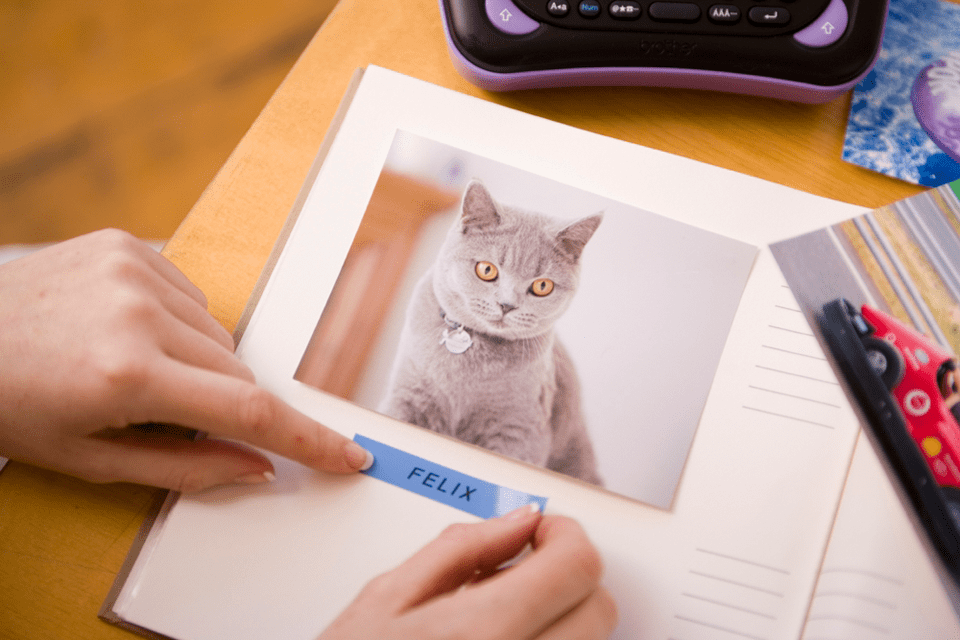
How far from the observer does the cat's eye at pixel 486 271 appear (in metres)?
0.45

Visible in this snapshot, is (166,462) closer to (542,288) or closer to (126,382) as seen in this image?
(126,382)

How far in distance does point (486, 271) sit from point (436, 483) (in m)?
0.17

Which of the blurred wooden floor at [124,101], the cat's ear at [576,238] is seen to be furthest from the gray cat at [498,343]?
the blurred wooden floor at [124,101]

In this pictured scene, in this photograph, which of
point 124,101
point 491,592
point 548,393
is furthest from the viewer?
point 124,101

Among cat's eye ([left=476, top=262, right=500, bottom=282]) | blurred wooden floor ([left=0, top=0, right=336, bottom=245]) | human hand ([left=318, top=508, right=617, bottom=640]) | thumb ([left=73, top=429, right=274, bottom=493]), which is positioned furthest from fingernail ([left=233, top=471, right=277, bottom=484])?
blurred wooden floor ([left=0, top=0, right=336, bottom=245])

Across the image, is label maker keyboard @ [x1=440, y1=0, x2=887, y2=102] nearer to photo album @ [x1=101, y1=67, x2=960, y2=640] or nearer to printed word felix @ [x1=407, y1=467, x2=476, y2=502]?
photo album @ [x1=101, y1=67, x2=960, y2=640]

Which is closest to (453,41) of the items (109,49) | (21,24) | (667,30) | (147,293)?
(667,30)

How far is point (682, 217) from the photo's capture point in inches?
17.8

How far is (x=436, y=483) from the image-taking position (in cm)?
41

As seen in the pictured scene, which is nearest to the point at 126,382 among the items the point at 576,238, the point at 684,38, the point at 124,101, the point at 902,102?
the point at 576,238

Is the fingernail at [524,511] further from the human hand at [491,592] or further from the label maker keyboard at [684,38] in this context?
the label maker keyboard at [684,38]

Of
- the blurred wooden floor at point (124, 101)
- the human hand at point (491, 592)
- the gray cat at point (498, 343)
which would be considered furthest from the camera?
the blurred wooden floor at point (124, 101)

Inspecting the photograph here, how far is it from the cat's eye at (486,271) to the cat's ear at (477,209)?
30 mm

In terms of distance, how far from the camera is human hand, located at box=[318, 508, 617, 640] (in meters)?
0.31
